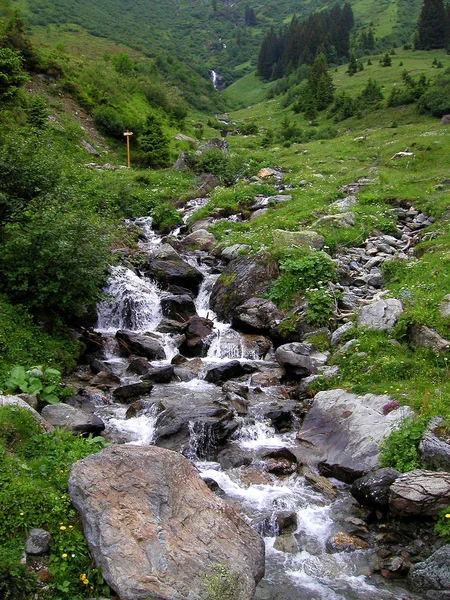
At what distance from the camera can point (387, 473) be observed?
952cm

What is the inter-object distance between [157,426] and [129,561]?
208 inches

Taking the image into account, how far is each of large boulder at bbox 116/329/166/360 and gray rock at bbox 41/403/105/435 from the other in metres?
5.44

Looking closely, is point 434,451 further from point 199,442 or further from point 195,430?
point 195,430

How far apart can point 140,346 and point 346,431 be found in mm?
7897

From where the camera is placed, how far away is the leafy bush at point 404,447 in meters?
9.67

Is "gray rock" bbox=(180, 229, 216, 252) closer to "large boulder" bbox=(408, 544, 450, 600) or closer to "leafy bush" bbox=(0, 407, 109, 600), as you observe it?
"leafy bush" bbox=(0, 407, 109, 600)

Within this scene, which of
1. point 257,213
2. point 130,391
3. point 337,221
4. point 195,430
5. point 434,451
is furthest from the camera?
point 257,213

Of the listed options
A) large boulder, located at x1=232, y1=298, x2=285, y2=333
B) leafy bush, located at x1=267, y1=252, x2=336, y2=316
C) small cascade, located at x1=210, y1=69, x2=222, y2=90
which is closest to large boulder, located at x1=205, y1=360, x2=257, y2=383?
large boulder, located at x1=232, y1=298, x2=285, y2=333

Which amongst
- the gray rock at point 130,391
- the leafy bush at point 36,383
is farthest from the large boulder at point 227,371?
the leafy bush at point 36,383

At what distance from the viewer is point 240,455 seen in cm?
1140

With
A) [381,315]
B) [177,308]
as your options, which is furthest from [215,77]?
[381,315]

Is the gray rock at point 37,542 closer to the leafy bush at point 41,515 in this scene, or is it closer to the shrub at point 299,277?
the leafy bush at point 41,515

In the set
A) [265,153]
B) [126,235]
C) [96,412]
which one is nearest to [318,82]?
[265,153]

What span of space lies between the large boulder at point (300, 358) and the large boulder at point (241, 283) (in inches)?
158
